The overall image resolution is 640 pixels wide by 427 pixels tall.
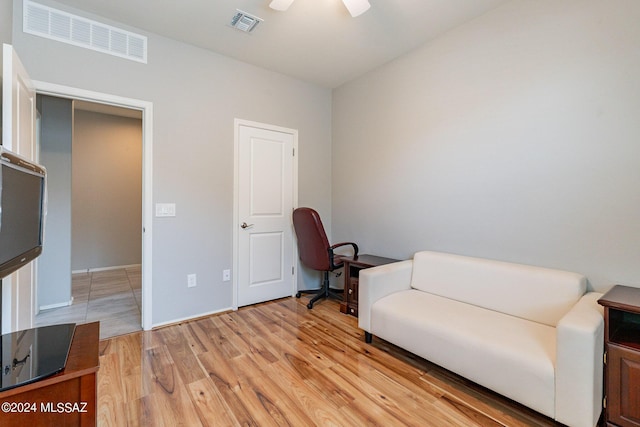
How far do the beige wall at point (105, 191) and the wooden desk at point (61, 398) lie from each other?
4.81 metres

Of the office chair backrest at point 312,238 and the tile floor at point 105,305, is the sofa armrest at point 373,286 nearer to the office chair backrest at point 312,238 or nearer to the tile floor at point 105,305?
the office chair backrest at point 312,238

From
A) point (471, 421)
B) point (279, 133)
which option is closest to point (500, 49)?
point (279, 133)

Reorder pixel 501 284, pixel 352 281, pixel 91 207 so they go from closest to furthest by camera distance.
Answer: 1. pixel 501 284
2. pixel 352 281
3. pixel 91 207

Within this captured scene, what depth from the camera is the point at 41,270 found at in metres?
3.14

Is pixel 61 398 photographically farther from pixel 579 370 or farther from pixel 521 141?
pixel 521 141

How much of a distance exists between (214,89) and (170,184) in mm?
1070

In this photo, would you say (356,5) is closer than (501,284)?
Yes

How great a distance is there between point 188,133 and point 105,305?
2.18 metres

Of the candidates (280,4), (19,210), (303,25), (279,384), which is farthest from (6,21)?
(279,384)

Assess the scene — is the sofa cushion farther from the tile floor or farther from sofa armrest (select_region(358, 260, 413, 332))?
the tile floor

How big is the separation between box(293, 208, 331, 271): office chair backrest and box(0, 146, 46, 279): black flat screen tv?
2.04 metres

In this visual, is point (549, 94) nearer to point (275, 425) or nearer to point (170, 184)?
point (275, 425)

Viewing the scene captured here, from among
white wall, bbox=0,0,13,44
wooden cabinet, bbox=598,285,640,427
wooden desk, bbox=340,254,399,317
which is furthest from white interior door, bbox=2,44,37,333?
wooden cabinet, bbox=598,285,640,427

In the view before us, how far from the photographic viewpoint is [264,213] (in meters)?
3.33
